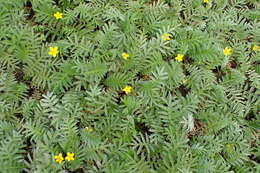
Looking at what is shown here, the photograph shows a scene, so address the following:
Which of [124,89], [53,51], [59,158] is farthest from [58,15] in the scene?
[59,158]

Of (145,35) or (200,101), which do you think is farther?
(145,35)

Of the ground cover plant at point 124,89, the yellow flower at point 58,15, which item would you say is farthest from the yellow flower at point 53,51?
the yellow flower at point 58,15

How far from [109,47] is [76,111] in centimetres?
71

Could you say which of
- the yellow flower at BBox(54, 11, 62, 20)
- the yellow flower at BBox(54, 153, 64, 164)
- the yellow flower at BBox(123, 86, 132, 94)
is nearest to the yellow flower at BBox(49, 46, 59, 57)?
the yellow flower at BBox(54, 11, 62, 20)

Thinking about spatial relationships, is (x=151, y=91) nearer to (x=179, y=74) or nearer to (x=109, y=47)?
→ (x=179, y=74)

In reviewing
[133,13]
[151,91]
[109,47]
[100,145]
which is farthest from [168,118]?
[133,13]

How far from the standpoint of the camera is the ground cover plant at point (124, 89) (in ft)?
8.39

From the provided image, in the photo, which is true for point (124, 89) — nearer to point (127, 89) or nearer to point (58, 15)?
point (127, 89)

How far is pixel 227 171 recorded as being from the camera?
8.77ft

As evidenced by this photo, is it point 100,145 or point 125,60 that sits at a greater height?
point 125,60

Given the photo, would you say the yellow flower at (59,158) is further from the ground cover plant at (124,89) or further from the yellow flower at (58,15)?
the yellow flower at (58,15)

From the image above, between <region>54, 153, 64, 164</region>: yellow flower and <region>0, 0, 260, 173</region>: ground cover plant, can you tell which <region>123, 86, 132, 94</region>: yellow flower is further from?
<region>54, 153, 64, 164</region>: yellow flower

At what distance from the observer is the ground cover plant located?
2.56 m

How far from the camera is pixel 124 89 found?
2.79 m
